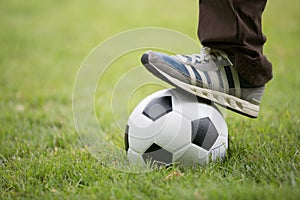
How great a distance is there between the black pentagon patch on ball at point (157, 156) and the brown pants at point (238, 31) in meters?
0.77

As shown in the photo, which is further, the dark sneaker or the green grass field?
the dark sneaker

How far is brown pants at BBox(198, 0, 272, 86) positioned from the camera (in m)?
2.36

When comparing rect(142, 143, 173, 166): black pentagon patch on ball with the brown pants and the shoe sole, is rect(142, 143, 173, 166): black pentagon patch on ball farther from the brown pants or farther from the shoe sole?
the brown pants

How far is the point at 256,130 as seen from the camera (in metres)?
3.15

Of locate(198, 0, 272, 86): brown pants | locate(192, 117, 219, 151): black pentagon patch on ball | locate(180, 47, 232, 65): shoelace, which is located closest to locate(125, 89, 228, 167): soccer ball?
locate(192, 117, 219, 151): black pentagon patch on ball

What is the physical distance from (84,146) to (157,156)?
88cm

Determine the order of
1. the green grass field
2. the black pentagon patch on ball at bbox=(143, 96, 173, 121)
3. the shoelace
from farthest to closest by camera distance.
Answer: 1. the shoelace
2. the black pentagon patch on ball at bbox=(143, 96, 173, 121)
3. the green grass field

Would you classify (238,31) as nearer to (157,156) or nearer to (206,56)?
(206,56)

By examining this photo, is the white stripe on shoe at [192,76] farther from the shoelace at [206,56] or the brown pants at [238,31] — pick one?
the brown pants at [238,31]

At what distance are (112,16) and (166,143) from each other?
8.48 metres

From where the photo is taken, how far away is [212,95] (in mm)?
2562

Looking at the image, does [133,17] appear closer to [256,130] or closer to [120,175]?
[256,130]

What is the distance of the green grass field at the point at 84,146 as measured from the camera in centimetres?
209

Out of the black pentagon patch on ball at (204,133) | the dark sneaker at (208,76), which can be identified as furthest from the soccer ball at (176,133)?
the dark sneaker at (208,76)
